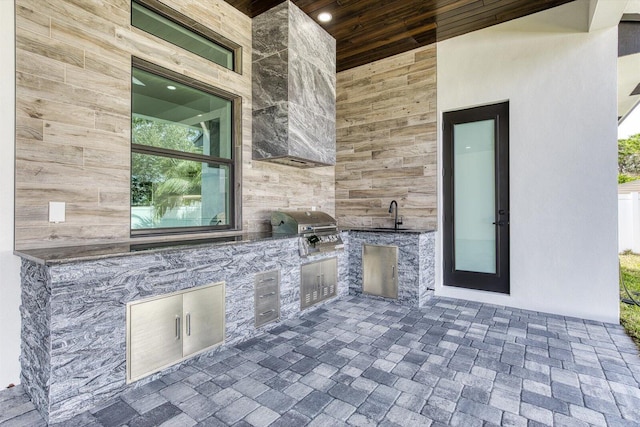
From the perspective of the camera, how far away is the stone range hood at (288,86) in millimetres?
3391

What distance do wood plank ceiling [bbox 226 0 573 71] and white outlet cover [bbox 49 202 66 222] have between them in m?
2.56

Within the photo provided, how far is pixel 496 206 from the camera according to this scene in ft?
12.4

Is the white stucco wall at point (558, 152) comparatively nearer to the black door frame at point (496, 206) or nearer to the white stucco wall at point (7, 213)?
the black door frame at point (496, 206)

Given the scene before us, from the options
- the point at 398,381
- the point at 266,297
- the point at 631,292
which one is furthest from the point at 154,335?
the point at 631,292

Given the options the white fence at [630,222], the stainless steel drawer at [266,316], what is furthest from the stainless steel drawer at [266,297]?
the white fence at [630,222]

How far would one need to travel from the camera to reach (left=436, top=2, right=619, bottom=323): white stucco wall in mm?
3184

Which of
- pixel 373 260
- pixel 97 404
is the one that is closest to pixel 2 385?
pixel 97 404

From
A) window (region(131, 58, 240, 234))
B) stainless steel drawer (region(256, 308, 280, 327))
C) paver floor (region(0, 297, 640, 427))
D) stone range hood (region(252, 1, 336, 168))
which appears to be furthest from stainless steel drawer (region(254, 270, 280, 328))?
stone range hood (region(252, 1, 336, 168))

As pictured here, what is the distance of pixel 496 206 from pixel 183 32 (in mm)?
3851

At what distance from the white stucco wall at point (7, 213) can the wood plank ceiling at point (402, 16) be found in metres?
2.02

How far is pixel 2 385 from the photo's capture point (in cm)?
200

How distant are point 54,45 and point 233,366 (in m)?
2.55

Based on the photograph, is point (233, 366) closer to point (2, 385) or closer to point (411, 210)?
point (2, 385)

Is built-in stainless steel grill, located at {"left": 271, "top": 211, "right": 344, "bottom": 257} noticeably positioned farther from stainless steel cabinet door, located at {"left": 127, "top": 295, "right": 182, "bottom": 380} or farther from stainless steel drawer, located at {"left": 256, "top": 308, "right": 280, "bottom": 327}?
stainless steel cabinet door, located at {"left": 127, "top": 295, "right": 182, "bottom": 380}
